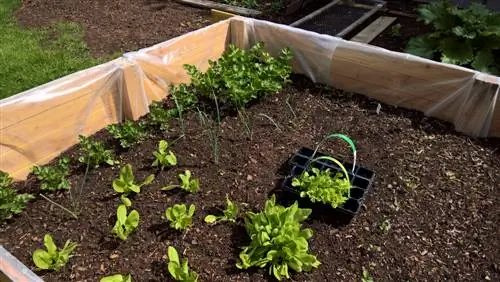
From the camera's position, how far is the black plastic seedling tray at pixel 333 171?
88.5 inches

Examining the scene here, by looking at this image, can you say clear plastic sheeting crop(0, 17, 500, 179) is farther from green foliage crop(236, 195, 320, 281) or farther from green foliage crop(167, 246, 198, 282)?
green foliage crop(236, 195, 320, 281)

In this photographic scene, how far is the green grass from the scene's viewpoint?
347cm

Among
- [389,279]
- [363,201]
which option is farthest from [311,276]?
[363,201]

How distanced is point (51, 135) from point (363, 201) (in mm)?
1873

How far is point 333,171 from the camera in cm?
246

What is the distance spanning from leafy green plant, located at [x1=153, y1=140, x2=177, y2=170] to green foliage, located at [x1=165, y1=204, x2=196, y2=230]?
0.42 metres

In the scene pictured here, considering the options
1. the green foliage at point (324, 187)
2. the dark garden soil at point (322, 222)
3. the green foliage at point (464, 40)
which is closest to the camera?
the dark garden soil at point (322, 222)

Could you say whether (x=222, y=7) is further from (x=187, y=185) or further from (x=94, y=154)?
(x=187, y=185)

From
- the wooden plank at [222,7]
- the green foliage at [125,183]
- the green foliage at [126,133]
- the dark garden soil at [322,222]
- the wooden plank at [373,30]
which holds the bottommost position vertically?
the dark garden soil at [322,222]

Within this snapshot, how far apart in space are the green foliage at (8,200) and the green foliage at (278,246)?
1194 mm

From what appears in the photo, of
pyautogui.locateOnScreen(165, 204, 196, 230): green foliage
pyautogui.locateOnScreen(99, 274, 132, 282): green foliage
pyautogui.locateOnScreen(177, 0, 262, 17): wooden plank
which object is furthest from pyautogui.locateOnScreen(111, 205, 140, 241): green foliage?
pyautogui.locateOnScreen(177, 0, 262, 17): wooden plank

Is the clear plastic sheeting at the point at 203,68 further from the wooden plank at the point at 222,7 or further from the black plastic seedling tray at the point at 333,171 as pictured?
the wooden plank at the point at 222,7

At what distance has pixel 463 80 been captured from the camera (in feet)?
9.25

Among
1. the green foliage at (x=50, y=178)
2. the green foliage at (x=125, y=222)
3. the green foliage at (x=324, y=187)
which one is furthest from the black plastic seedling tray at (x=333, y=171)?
the green foliage at (x=50, y=178)
